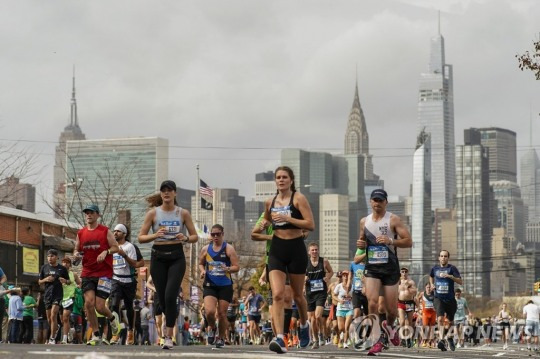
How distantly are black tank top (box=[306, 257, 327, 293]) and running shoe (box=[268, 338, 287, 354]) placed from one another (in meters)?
9.67

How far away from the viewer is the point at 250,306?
38.5 m

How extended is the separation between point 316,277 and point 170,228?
779 cm

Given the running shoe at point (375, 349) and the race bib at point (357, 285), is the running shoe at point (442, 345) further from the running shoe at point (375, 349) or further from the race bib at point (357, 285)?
the running shoe at point (375, 349)

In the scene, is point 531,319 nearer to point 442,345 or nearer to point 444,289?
point 444,289

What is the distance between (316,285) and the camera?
2588 cm

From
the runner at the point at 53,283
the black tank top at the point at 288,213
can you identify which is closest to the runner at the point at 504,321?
the runner at the point at 53,283

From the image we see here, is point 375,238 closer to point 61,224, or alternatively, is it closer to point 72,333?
point 72,333

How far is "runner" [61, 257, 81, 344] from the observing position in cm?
2645

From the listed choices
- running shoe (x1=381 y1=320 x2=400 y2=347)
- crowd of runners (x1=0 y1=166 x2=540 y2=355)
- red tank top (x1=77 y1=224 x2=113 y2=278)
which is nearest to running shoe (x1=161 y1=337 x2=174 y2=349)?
crowd of runners (x1=0 y1=166 x2=540 y2=355)

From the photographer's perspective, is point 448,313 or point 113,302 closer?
point 113,302

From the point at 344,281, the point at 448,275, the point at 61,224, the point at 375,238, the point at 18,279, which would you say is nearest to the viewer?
the point at 375,238

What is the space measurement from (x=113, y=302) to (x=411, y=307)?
9047 mm

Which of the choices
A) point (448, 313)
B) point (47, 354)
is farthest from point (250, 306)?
point (47, 354)

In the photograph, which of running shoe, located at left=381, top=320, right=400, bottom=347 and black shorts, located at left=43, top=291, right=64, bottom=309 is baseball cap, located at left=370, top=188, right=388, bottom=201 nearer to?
running shoe, located at left=381, top=320, right=400, bottom=347
